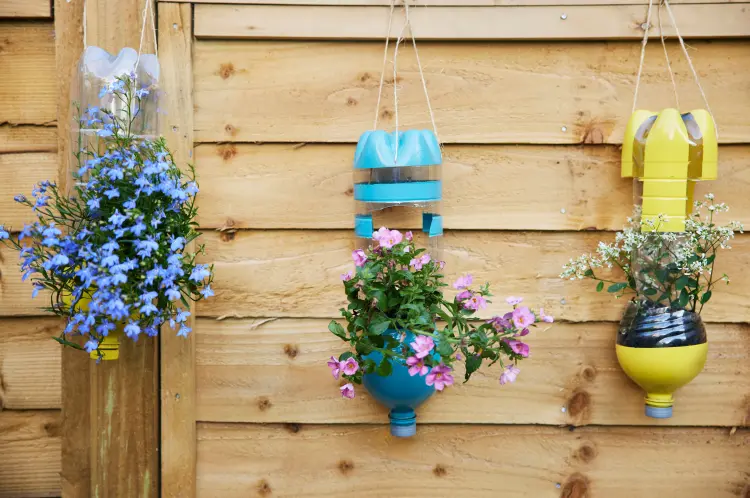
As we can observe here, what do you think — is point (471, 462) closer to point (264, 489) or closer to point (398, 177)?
point (264, 489)

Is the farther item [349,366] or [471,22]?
[471,22]

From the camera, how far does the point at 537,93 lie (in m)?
1.57

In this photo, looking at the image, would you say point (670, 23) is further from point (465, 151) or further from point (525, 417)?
point (525, 417)

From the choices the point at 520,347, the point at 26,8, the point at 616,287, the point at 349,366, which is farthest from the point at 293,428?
the point at 26,8

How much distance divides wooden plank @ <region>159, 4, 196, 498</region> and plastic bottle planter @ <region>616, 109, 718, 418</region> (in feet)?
2.92

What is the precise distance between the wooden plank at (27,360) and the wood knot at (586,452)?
114cm

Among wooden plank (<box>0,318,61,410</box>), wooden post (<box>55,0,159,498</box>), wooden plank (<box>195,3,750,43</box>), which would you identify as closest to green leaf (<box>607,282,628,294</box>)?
wooden plank (<box>195,3,750,43</box>)

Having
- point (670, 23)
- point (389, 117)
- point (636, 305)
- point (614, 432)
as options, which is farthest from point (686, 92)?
point (614, 432)

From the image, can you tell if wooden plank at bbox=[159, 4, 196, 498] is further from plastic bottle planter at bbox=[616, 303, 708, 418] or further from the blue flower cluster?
plastic bottle planter at bbox=[616, 303, 708, 418]

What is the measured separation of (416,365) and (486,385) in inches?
11.7

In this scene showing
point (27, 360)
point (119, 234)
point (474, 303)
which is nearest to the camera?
point (119, 234)

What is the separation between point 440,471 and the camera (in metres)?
1.60

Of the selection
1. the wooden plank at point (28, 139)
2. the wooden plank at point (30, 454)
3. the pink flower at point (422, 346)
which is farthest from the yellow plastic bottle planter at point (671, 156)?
the wooden plank at point (30, 454)

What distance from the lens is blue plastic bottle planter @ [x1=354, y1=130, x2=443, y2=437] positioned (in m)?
1.43
